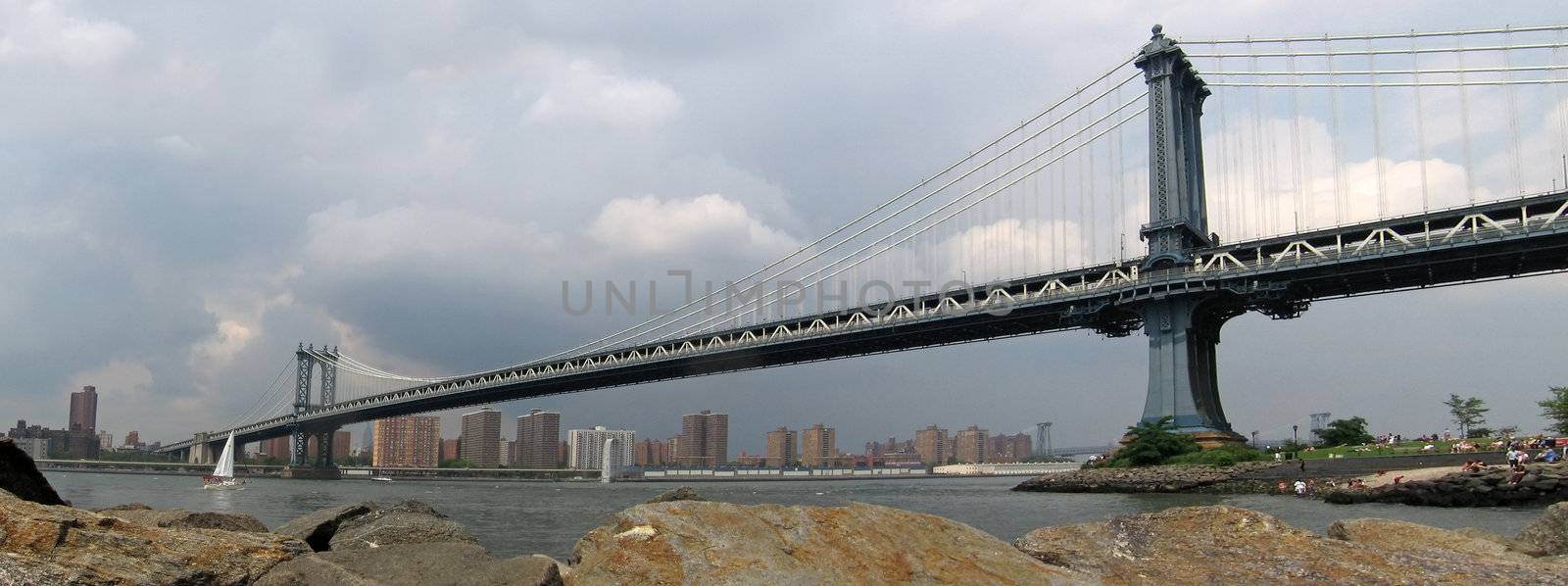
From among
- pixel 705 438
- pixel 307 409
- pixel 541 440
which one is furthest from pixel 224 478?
pixel 705 438

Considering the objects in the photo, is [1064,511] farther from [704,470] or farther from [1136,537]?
[704,470]

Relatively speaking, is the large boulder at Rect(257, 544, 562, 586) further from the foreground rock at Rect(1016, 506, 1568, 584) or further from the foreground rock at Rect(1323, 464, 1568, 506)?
the foreground rock at Rect(1323, 464, 1568, 506)

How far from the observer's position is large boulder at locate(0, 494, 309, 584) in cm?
556

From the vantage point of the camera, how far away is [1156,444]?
39.1m

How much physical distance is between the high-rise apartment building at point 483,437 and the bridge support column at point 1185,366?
12847 cm

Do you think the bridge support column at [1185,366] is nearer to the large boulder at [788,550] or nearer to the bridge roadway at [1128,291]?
the bridge roadway at [1128,291]

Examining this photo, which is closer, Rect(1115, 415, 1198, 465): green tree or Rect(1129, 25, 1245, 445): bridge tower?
Rect(1115, 415, 1198, 465): green tree

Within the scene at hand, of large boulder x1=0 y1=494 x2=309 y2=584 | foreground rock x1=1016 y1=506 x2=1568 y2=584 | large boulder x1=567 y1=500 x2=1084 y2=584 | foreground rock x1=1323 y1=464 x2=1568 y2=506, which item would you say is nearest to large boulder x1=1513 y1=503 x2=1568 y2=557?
foreground rock x1=1016 y1=506 x2=1568 y2=584

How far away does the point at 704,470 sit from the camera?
15700 centimetres

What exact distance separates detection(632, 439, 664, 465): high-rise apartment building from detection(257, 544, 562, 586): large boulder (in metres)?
172

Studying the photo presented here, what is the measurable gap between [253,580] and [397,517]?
495cm

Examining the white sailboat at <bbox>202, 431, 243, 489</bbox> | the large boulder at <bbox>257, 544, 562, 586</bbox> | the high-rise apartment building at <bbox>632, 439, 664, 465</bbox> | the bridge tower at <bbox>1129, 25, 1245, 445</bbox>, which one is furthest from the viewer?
the high-rise apartment building at <bbox>632, 439, 664, 465</bbox>

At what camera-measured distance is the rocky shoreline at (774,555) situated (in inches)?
231

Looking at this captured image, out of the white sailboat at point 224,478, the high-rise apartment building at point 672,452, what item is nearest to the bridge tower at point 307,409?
the white sailboat at point 224,478
